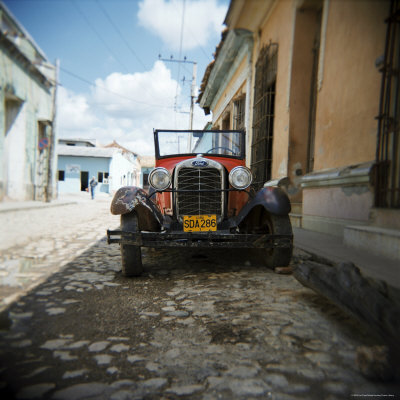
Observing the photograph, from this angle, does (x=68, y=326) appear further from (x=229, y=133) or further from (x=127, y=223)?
(x=229, y=133)

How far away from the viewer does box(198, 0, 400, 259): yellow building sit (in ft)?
11.1

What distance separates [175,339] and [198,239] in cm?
130

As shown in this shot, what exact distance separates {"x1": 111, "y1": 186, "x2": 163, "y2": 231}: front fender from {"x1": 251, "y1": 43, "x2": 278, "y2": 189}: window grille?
4.13 meters

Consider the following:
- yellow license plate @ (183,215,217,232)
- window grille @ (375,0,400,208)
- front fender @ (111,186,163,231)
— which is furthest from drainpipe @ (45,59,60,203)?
window grille @ (375,0,400,208)

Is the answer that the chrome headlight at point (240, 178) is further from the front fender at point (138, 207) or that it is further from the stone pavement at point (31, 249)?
the stone pavement at point (31, 249)

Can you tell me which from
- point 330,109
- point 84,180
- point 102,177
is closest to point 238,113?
point 330,109

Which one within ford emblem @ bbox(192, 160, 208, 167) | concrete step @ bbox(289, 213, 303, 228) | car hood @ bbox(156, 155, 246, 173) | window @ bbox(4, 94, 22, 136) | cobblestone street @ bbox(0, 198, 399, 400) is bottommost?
cobblestone street @ bbox(0, 198, 399, 400)

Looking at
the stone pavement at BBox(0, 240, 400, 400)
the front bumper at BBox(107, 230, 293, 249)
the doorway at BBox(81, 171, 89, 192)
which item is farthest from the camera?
the doorway at BBox(81, 171, 89, 192)

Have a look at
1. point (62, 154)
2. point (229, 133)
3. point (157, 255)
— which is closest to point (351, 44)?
point (229, 133)

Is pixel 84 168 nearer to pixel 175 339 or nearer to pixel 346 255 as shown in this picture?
pixel 346 255

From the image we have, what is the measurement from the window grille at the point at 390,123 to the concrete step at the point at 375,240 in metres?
0.41

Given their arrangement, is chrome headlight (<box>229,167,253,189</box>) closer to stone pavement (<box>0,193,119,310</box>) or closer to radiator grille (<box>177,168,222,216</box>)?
radiator grille (<box>177,168,222,216</box>)

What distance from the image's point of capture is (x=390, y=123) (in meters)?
3.34

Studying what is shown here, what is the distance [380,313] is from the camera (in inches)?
61.4
